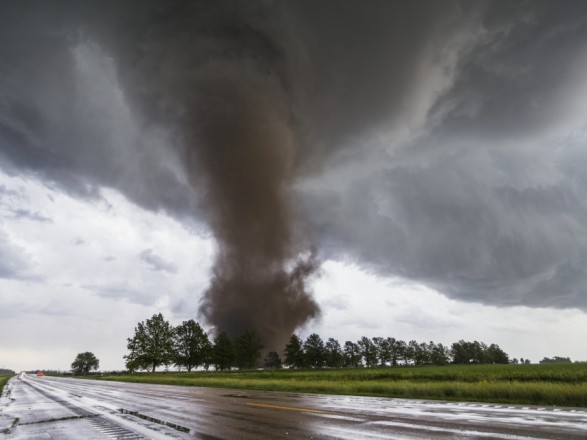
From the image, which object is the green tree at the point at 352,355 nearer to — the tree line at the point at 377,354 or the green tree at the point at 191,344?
the tree line at the point at 377,354

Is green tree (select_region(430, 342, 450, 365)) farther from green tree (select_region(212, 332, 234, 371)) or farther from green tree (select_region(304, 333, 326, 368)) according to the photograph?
green tree (select_region(212, 332, 234, 371))

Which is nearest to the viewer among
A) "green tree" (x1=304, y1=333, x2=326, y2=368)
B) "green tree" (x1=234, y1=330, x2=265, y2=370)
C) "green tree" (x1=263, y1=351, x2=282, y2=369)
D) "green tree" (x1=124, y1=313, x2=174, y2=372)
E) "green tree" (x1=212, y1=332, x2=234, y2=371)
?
"green tree" (x1=124, y1=313, x2=174, y2=372)

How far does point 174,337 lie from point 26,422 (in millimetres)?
106810

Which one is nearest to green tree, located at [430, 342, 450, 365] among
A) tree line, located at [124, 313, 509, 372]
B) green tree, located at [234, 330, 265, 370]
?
tree line, located at [124, 313, 509, 372]

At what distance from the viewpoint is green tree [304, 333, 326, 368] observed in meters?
148

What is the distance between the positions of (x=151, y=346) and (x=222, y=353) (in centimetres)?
3157

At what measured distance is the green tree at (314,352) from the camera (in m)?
148

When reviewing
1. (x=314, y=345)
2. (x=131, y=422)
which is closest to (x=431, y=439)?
(x=131, y=422)

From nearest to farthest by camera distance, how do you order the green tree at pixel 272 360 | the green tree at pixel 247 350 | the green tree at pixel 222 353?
the green tree at pixel 222 353 → the green tree at pixel 247 350 → the green tree at pixel 272 360

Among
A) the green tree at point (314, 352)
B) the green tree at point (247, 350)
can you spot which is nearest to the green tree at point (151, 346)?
the green tree at point (247, 350)

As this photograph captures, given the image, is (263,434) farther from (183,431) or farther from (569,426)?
(569,426)

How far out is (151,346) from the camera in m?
101

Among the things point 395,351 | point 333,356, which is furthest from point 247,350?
point 395,351

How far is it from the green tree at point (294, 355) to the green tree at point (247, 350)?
12.3 meters
